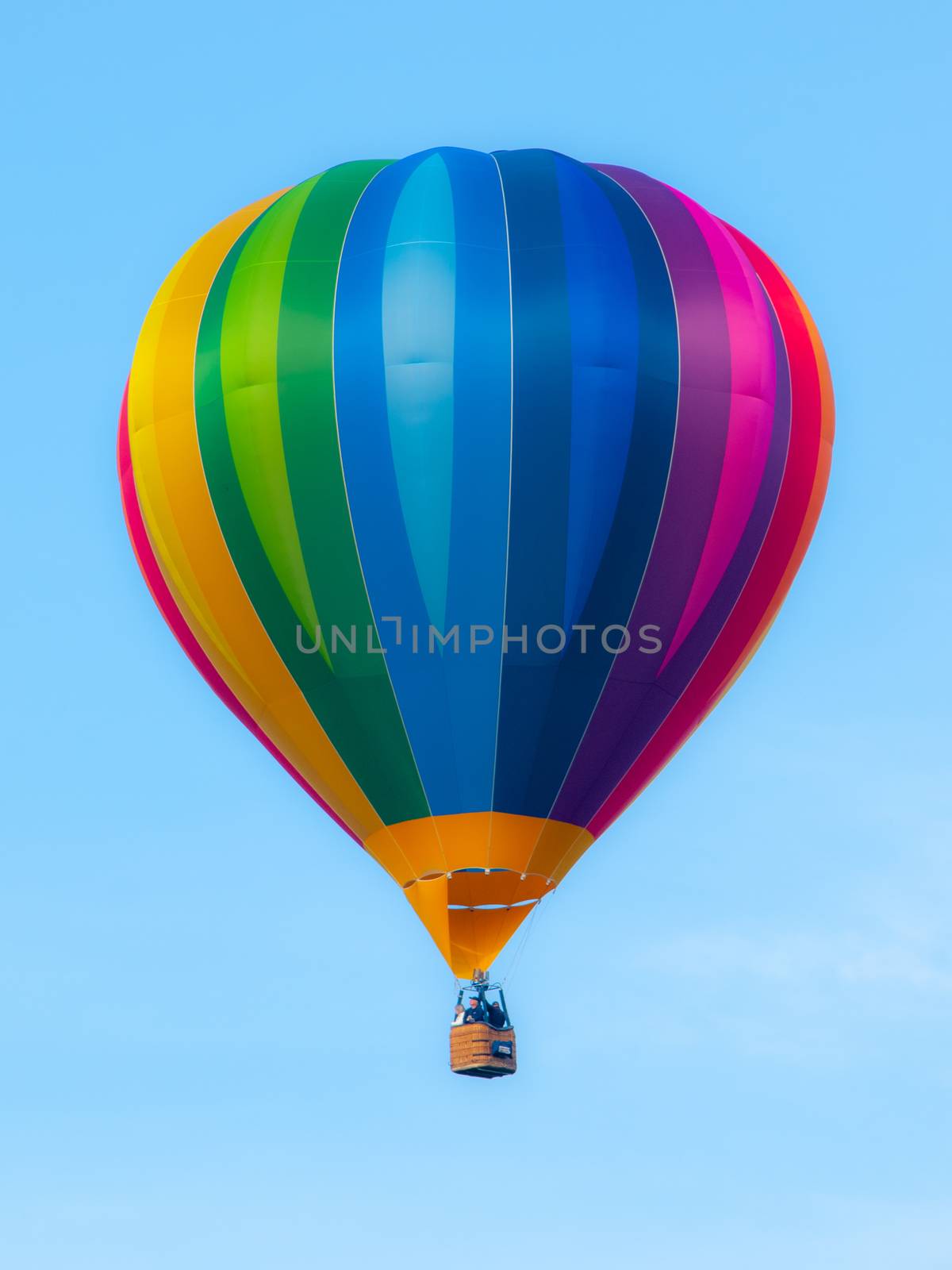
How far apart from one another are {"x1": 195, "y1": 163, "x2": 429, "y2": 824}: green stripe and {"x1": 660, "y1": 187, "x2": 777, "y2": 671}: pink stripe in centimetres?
253

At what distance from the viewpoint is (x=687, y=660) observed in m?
29.8

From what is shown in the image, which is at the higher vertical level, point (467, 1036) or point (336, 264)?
point (336, 264)

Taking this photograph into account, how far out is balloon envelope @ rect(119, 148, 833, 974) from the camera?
2883 centimetres

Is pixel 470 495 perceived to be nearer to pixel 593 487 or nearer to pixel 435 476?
pixel 435 476

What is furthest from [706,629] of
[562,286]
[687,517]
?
[562,286]

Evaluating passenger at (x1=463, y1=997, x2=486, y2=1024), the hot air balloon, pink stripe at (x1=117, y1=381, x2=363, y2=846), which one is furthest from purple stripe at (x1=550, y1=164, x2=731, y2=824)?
pink stripe at (x1=117, y1=381, x2=363, y2=846)

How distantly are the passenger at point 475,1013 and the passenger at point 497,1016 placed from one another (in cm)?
6

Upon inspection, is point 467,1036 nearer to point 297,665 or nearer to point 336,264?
point 297,665

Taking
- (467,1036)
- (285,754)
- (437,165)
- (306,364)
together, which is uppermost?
(437,165)

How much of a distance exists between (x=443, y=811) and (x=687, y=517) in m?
3.18

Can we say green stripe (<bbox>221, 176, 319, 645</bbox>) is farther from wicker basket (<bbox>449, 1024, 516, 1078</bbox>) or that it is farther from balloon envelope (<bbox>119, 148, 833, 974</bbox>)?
wicker basket (<bbox>449, 1024, 516, 1078</bbox>)

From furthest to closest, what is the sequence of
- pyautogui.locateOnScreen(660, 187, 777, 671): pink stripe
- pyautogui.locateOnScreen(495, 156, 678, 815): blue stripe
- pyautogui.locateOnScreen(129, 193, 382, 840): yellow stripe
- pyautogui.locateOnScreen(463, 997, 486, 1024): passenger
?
pyautogui.locateOnScreen(129, 193, 382, 840): yellow stripe < pyautogui.locateOnScreen(660, 187, 777, 671): pink stripe < pyautogui.locateOnScreen(463, 997, 486, 1024): passenger < pyautogui.locateOnScreen(495, 156, 678, 815): blue stripe

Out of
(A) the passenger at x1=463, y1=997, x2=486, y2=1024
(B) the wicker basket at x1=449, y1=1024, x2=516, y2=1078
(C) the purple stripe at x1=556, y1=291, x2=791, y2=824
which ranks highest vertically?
→ (C) the purple stripe at x1=556, y1=291, x2=791, y2=824

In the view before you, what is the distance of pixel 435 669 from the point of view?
28938mm
